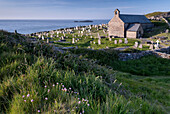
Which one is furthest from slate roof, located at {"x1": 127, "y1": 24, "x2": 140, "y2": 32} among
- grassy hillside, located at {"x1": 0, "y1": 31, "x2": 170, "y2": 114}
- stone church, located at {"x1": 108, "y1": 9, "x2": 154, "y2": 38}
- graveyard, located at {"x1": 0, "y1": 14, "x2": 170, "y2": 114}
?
grassy hillside, located at {"x1": 0, "y1": 31, "x2": 170, "y2": 114}

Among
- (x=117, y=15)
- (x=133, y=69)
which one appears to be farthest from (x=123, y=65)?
(x=117, y=15)

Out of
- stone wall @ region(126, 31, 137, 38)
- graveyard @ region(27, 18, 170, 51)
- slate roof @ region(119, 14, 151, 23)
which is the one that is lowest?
graveyard @ region(27, 18, 170, 51)

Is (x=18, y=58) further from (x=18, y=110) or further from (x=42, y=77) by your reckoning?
(x=18, y=110)

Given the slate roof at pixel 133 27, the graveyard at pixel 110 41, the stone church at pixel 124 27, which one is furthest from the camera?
the stone church at pixel 124 27

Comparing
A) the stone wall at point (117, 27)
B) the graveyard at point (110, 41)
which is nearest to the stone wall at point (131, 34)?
the stone wall at point (117, 27)

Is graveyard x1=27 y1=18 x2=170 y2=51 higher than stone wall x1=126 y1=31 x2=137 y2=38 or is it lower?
lower

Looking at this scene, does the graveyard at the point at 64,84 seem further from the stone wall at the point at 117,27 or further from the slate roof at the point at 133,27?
the stone wall at the point at 117,27

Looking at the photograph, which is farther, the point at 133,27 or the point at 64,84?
the point at 133,27

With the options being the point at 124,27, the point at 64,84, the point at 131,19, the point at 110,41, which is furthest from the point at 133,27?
the point at 64,84

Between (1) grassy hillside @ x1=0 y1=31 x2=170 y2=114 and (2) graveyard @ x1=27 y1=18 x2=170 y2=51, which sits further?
(2) graveyard @ x1=27 y1=18 x2=170 y2=51

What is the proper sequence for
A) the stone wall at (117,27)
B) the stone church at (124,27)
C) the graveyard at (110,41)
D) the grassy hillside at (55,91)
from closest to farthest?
the grassy hillside at (55,91) → the graveyard at (110,41) → the stone church at (124,27) → the stone wall at (117,27)

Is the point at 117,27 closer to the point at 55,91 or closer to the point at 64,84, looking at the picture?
the point at 64,84

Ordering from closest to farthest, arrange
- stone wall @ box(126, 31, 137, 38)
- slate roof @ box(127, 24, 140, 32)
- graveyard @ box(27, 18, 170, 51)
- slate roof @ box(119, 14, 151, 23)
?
graveyard @ box(27, 18, 170, 51) → slate roof @ box(127, 24, 140, 32) → stone wall @ box(126, 31, 137, 38) → slate roof @ box(119, 14, 151, 23)

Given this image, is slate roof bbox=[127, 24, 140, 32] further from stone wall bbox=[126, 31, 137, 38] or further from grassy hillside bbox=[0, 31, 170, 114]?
grassy hillside bbox=[0, 31, 170, 114]
